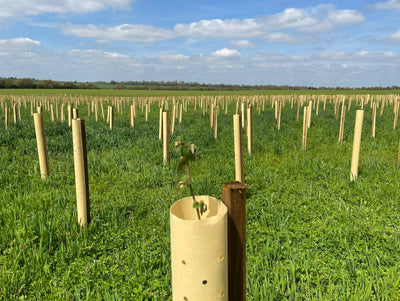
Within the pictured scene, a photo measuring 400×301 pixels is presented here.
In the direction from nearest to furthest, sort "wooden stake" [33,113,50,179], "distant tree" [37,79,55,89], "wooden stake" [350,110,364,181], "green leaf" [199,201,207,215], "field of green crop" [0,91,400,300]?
"green leaf" [199,201,207,215] → "field of green crop" [0,91,400,300] → "wooden stake" [33,113,50,179] → "wooden stake" [350,110,364,181] → "distant tree" [37,79,55,89]

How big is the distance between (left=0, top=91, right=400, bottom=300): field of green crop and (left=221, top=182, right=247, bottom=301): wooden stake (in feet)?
0.94

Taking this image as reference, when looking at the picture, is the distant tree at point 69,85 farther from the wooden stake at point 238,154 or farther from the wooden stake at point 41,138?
the wooden stake at point 238,154

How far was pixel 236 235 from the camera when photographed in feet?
4.00

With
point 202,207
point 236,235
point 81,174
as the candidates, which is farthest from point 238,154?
point 202,207

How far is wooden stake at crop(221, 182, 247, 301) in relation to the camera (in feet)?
3.86

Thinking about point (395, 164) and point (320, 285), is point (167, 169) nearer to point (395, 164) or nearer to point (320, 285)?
point (320, 285)

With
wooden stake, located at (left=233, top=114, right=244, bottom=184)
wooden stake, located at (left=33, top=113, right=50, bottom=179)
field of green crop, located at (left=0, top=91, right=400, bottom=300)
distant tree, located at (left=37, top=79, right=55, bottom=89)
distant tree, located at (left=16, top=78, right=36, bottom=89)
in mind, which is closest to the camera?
field of green crop, located at (left=0, top=91, right=400, bottom=300)

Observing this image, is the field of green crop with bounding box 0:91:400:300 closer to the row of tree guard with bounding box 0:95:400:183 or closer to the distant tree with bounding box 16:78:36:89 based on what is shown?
the row of tree guard with bounding box 0:95:400:183

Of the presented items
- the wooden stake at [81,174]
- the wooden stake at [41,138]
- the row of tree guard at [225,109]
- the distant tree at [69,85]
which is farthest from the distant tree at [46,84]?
the wooden stake at [81,174]

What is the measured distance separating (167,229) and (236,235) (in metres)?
2.52

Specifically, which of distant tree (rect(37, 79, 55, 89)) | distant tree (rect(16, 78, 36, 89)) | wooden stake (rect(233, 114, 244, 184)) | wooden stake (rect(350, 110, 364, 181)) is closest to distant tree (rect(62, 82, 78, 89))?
distant tree (rect(37, 79, 55, 89))

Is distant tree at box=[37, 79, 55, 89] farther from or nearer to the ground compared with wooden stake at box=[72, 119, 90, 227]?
farther from the ground

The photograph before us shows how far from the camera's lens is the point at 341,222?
367 centimetres

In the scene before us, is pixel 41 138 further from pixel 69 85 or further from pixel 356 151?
pixel 69 85
